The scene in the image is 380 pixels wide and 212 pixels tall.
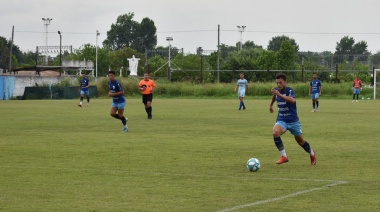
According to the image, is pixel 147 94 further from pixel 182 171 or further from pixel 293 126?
pixel 182 171

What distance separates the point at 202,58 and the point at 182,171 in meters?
77.7

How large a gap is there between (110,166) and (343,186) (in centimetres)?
490

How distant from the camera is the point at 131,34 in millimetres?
169500

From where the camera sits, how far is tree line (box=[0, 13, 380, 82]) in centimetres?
8431

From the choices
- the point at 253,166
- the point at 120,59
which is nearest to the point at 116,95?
the point at 253,166

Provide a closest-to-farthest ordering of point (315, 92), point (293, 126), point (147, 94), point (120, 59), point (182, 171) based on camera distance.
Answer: point (182, 171) → point (293, 126) → point (147, 94) → point (315, 92) → point (120, 59)

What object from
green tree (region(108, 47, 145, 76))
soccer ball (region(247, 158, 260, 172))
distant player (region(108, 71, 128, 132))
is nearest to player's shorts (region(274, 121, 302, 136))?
soccer ball (region(247, 158, 260, 172))

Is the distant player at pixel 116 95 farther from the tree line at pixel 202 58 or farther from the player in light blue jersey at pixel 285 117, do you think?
A: the tree line at pixel 202 58

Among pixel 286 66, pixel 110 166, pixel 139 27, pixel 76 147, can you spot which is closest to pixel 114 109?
pixel 76 147

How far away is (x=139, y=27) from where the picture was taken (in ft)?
556

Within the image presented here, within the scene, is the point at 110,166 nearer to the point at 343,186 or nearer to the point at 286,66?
the point at 343,186

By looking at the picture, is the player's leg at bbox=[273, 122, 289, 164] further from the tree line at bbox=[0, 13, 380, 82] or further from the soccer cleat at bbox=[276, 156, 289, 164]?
the tree line at bbox=[0, 13, 380, 82]

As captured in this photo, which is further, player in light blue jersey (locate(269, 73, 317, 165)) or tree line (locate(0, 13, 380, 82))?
tree line (locate(0, 13, 380, 82))

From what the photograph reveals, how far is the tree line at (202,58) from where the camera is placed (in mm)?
84312
